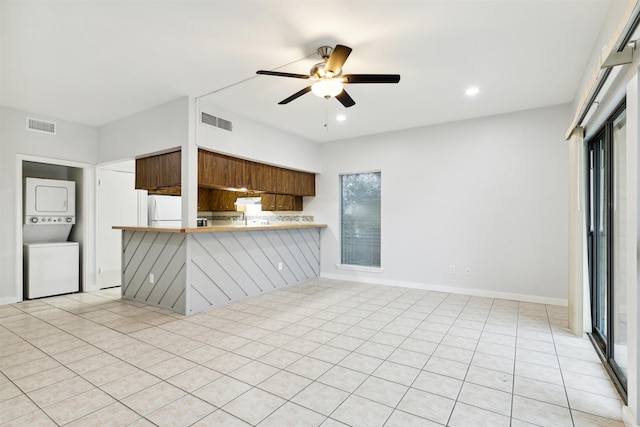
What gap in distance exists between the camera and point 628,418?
5.88 ft

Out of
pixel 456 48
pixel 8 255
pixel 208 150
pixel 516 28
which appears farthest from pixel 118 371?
pixel 516 28

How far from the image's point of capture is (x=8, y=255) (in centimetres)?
441

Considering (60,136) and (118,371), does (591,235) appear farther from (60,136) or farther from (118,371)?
(60,136)

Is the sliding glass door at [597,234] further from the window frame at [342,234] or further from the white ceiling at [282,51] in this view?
the window frame at [342,234]

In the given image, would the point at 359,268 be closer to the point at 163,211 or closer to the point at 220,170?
the point at 220,170

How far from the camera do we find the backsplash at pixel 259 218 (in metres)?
6.77

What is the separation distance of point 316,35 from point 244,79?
48.1 inches

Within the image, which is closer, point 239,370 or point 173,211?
point 239,370

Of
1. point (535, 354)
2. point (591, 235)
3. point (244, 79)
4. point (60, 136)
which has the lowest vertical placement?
point (535, 354)

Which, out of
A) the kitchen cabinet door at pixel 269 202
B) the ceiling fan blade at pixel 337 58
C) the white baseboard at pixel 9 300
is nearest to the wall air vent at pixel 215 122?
the kitchen cabinet door at pixel 269 202

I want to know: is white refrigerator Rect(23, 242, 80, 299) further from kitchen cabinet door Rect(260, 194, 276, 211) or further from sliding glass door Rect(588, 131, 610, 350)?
sliding glass door Rect(588, 131, 610, 350)

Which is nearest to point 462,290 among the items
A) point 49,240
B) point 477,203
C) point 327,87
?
point 477,203

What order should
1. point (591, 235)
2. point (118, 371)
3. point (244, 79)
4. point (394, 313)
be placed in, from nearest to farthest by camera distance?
point (118, 371)
point (591, 235)
point (244, 79)
point (394, 313)

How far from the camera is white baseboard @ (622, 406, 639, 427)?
173cm
